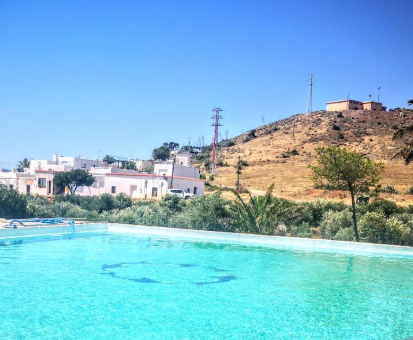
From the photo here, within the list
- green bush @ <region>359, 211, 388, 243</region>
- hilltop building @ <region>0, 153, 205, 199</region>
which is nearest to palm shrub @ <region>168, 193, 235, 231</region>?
A: green bush @ <region>359, 211, 388, 243</region>

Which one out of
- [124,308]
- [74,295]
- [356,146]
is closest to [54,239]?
[74,295]

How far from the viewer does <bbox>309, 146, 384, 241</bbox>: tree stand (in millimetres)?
15164

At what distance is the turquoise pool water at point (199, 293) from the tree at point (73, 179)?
33330mm

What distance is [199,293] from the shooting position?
329 inches

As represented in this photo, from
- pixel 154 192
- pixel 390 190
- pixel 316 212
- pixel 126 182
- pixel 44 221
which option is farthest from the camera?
pixel 126 182

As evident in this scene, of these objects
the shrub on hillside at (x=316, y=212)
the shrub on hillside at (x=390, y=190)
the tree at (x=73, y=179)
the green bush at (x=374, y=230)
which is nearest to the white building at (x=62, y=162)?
the tree at (x=73, y=179)

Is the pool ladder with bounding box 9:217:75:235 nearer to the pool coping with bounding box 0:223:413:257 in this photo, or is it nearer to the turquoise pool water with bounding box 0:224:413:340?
the pool coping with bounding box 0:223:413:257

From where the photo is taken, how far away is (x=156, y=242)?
14.5 meters

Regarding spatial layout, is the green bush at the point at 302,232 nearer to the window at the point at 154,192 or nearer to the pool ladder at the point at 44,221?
the pool ladder at the point at 44,221

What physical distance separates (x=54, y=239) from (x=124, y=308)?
26.1 ft

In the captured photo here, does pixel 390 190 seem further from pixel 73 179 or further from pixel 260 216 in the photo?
pixel 73 179

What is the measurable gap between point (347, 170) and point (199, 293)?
28.4 feet

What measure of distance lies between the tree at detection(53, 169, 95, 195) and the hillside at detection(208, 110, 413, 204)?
14573 mm

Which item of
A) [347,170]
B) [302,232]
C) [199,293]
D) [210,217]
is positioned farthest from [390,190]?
[199,293]
